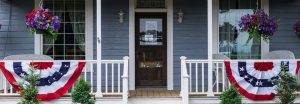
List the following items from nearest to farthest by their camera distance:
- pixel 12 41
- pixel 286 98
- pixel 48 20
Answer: pixel 286 98, pixel 48 20, pixel 12 41

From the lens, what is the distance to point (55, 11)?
10.1m

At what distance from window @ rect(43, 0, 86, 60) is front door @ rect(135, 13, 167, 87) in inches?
50.8

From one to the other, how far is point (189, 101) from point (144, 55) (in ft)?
7.40

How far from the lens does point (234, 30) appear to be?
33.7 ft

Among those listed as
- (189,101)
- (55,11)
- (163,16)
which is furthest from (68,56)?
(189,101)

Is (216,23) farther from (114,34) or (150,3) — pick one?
(114,34)

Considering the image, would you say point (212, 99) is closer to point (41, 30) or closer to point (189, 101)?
point (189, 101)

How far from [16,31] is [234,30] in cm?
503

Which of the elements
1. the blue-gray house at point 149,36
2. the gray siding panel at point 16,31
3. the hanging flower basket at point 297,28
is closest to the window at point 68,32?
the blue-gray house at point 149,36

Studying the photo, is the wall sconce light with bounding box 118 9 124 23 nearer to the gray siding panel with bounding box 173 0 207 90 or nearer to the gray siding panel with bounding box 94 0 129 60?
the gray siding panel with bounding box 94 0 129 60

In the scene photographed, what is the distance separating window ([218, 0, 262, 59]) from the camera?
10219 mm

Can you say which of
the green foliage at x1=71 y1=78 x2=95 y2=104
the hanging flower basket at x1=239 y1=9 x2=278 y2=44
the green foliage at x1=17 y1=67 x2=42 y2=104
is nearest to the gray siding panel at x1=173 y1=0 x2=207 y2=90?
the hanging flower basket at x1=239 y1=9 x2=278 y2=44

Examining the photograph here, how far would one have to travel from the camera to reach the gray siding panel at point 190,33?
33.1ft

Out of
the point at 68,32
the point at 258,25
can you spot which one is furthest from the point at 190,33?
the point at 68,32
